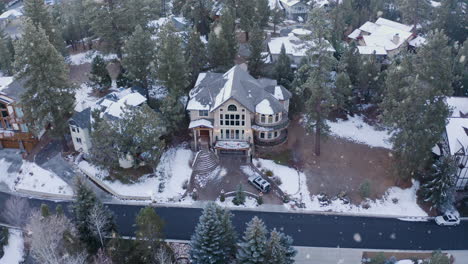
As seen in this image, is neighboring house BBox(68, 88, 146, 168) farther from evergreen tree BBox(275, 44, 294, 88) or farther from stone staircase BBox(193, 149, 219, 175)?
evergreen tree BBox(275, 44, 294, 88)

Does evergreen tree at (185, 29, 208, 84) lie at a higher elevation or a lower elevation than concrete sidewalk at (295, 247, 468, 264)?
higher

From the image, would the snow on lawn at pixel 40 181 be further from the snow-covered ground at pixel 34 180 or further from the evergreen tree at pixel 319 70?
the evergreen tree at pixel 319 70

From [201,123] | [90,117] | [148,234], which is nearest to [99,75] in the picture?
[90,117]

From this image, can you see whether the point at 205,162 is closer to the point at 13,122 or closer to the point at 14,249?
the point at 14,249

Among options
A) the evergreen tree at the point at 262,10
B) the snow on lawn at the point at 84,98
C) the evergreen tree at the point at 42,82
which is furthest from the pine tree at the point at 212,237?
the evergreen tree at the point at 262,10

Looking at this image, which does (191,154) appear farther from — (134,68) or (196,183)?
(134,68)

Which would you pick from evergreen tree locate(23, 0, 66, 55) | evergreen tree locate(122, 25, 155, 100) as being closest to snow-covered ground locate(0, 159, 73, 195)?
evergreen tree locate(122, 25, 155, 100)
